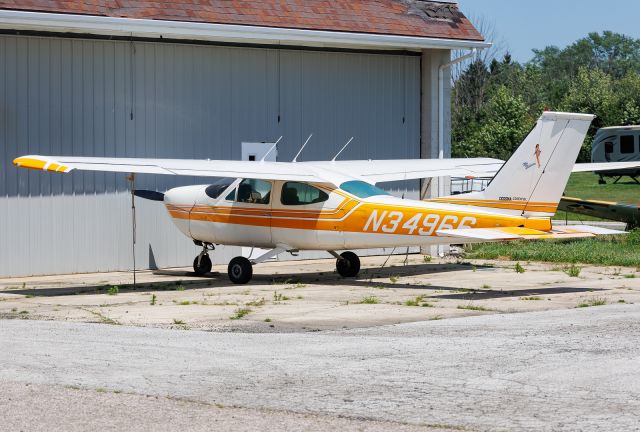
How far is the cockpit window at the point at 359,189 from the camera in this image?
18312mm

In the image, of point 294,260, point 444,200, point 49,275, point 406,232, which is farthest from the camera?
point 294,260

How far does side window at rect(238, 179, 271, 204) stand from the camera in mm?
18953

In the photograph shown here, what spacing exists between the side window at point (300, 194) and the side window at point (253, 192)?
290 millimetres

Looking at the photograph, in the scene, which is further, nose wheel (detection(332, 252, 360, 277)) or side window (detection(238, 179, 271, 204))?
nose wheel (detection(332, 252, 360, 277))

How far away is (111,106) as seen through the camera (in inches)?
829

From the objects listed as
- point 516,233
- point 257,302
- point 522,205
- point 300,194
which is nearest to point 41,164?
point 257,302

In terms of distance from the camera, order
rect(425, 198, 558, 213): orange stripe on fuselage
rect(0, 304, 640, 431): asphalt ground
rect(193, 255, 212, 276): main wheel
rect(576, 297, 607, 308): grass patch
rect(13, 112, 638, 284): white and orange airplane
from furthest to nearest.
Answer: rect(193, 255, 212, 276): main wheel → rect(425, 198, 558, 213): orange stripe on fuselage → rect(13, 112, 638, 284): white and orange airplane → rect(576, 297, 607, 308): grass patch → rect(0, 304, 640, 431): asphalt ground

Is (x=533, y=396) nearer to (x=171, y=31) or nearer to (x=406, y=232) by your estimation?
(x=406, y=232)

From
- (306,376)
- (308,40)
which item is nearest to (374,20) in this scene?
(308,40)

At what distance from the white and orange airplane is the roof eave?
295cm

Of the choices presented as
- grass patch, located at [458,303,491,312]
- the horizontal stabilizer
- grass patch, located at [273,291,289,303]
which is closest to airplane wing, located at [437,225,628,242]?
grass patch, located at [458,303,491,312]

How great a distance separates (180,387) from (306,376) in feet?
3.51

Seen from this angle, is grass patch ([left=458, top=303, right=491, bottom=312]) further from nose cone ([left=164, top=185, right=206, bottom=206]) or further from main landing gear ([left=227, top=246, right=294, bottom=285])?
nose cone ([left=164, top=185, right=206, bottom=206])

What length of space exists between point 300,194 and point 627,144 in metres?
36.0
